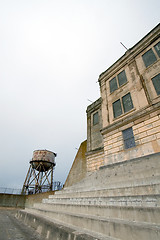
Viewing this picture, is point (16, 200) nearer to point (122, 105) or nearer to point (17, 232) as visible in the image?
point (17, 232)

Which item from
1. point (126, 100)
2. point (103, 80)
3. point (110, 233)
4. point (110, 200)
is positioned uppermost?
point (103, 80)

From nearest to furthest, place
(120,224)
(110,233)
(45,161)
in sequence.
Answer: (120,224), (110,233), (45,161)

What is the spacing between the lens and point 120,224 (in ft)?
8.04

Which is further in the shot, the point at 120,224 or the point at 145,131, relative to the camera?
the point at 145,131

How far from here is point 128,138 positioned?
9234 mm

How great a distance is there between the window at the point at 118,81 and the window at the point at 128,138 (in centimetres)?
489

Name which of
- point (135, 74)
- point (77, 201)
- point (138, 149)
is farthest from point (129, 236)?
point (135, 74)

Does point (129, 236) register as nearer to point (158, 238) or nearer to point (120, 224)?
point (120, 224)

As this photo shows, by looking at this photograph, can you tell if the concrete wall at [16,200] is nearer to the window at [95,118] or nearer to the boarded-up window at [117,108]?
the window at [95,118]

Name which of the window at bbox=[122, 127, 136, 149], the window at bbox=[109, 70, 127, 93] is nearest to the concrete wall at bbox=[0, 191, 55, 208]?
the window at bbox=[122, 127, 136, 149]

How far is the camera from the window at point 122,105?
10.3 metres

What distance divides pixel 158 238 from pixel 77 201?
391 cm

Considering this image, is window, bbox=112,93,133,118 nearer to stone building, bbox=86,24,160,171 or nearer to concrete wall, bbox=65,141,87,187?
stone building, bbox=86,24,160,171

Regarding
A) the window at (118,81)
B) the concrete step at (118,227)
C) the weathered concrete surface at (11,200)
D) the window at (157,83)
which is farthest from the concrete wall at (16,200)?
the window at (157,83)
